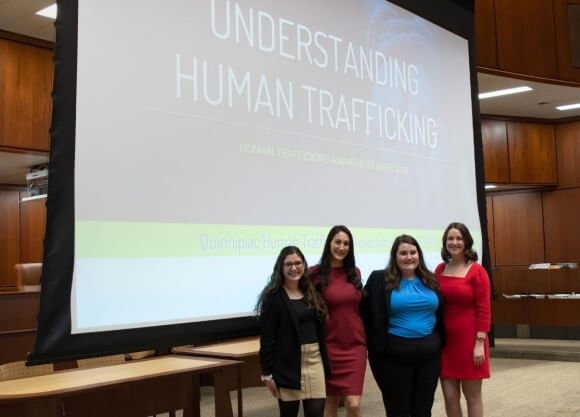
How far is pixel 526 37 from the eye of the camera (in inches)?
290

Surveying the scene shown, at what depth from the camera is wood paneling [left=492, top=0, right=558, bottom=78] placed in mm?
7211

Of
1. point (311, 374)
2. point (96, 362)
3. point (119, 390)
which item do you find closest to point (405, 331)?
point (311, 374)

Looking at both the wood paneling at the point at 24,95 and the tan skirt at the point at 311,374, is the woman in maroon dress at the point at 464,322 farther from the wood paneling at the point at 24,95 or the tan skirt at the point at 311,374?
the wood paneling at the point at 24,95

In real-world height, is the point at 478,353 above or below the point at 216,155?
below

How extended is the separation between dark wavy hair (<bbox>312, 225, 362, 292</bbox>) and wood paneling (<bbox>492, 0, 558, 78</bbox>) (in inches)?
178

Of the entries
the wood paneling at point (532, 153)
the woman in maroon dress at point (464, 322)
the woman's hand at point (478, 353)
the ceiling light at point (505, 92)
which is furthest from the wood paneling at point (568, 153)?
the woman's hand at point (478, 353)

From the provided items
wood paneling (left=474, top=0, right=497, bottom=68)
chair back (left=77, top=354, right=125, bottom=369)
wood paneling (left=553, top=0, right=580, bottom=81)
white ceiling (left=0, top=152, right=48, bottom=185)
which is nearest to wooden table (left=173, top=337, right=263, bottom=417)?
chair back (left=77, top=354, right=125, bottom=369)

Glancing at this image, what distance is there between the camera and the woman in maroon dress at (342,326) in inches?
135

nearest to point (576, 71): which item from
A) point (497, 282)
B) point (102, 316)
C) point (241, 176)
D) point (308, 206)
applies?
point (497, 282)

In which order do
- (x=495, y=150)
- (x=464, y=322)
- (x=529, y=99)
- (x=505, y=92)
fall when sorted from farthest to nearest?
(x=495, y=150) < (x=529, y=99) < (x=505, y=92) < (x=464, y=322)

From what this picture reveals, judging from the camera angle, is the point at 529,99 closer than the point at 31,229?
Yes

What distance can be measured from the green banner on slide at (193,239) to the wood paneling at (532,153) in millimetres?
6217

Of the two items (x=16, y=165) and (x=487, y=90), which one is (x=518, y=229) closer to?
(x=487, y=90)

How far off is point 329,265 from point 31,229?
23.4 feet
